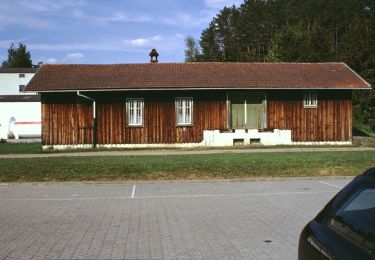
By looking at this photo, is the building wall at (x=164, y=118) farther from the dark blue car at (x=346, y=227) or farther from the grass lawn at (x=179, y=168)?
the dark blue car at (x=346, y=227)

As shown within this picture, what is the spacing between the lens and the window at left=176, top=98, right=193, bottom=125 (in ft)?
99.9

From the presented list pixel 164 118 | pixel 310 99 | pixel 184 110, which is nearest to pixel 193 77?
pixel 184 110

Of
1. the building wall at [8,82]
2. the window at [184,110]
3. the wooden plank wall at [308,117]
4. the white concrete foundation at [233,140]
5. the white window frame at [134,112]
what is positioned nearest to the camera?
the white concrete foundation at [233,140]

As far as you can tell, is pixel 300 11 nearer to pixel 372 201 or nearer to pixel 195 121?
pixel 195 121

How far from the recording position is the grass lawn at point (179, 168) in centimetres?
1741

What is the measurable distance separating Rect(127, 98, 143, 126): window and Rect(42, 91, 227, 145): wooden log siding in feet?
0.85

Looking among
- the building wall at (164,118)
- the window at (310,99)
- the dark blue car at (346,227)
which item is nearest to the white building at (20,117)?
the building wall at (164,118)

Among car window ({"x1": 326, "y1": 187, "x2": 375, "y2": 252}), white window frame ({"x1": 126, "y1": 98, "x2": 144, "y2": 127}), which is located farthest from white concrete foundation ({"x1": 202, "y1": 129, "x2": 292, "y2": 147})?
car window ({"x1": 326, "y1": 187, "x2": 375, "y2": 252})

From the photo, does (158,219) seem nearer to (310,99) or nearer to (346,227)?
(346,227)

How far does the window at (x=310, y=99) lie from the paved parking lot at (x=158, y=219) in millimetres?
15818

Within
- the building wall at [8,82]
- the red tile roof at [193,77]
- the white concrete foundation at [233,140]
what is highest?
the building wall at [8,82]

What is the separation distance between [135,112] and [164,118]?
176 centimetres

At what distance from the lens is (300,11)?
276 feet

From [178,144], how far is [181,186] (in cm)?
1451
